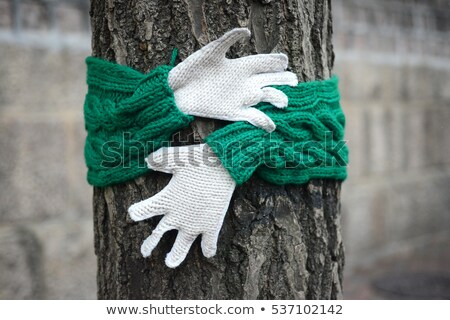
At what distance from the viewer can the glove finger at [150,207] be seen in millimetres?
1164

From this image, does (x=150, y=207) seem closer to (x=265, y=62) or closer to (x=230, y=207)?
(x=230, y=207)

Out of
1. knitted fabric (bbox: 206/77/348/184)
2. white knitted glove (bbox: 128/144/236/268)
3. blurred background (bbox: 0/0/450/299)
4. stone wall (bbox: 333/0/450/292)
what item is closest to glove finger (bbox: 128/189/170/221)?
white knitted glove (bbox: 128/144/236/268)

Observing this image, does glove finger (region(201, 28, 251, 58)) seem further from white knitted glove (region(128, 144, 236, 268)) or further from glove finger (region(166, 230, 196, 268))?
glove finger (region(166, 230, 196, 268))

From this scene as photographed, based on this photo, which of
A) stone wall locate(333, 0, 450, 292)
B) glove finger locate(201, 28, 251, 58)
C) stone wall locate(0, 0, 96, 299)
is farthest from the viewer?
stone wall locate(333, 0, 450, 292)

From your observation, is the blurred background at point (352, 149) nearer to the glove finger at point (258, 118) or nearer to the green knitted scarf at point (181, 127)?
the green knitted scarf at point (181, 127)

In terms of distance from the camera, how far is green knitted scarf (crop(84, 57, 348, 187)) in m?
1.14

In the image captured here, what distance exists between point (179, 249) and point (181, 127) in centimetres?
25

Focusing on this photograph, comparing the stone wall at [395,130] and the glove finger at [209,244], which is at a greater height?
the stone wall at [395,130]

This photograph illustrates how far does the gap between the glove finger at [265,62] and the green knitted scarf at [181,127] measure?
0.05 metres

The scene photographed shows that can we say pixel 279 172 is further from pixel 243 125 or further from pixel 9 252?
pixel 9 252

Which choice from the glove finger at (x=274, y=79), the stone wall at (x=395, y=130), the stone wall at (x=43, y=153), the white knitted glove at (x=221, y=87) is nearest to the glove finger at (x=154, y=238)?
the white knitted glove at (x=221, y=87)

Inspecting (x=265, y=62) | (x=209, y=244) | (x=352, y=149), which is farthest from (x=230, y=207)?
(x=352, y=149)

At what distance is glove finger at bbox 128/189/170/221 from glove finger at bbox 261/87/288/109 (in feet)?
0.88
